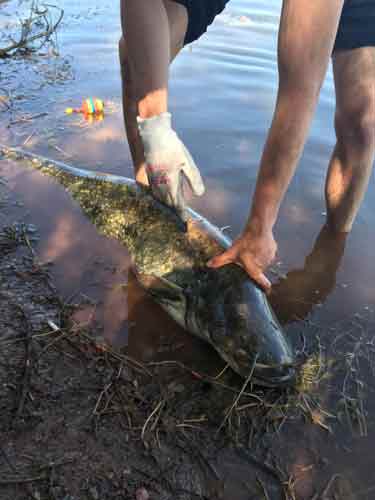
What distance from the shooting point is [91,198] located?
362cm

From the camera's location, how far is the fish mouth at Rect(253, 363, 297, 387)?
2160 mm

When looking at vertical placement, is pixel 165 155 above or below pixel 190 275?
above

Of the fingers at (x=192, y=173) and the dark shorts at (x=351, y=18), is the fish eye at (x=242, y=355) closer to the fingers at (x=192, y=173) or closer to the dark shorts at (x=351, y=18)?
the fingers at (x=192, y=173)

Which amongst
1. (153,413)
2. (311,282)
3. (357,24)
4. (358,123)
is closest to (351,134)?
(358,123)

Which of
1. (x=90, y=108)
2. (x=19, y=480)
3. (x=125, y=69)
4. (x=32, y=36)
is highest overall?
(x=125, y=69)

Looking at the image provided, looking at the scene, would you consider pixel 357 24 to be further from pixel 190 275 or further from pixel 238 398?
pixel 238 398

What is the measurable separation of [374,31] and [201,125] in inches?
95.1

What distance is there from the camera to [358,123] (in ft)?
9.58

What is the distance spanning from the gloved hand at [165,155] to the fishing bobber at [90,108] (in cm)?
285

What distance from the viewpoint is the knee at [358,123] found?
9.41 ft

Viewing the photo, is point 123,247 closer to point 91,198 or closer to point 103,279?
point 103,279

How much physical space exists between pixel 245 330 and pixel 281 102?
1.15 meters

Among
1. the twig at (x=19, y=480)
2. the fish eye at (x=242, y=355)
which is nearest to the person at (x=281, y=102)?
the fish eye at (x=242, y=355)

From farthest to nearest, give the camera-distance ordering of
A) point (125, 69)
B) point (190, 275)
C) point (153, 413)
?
point (125, 69) < point (190, 275) < point (153, 413)
